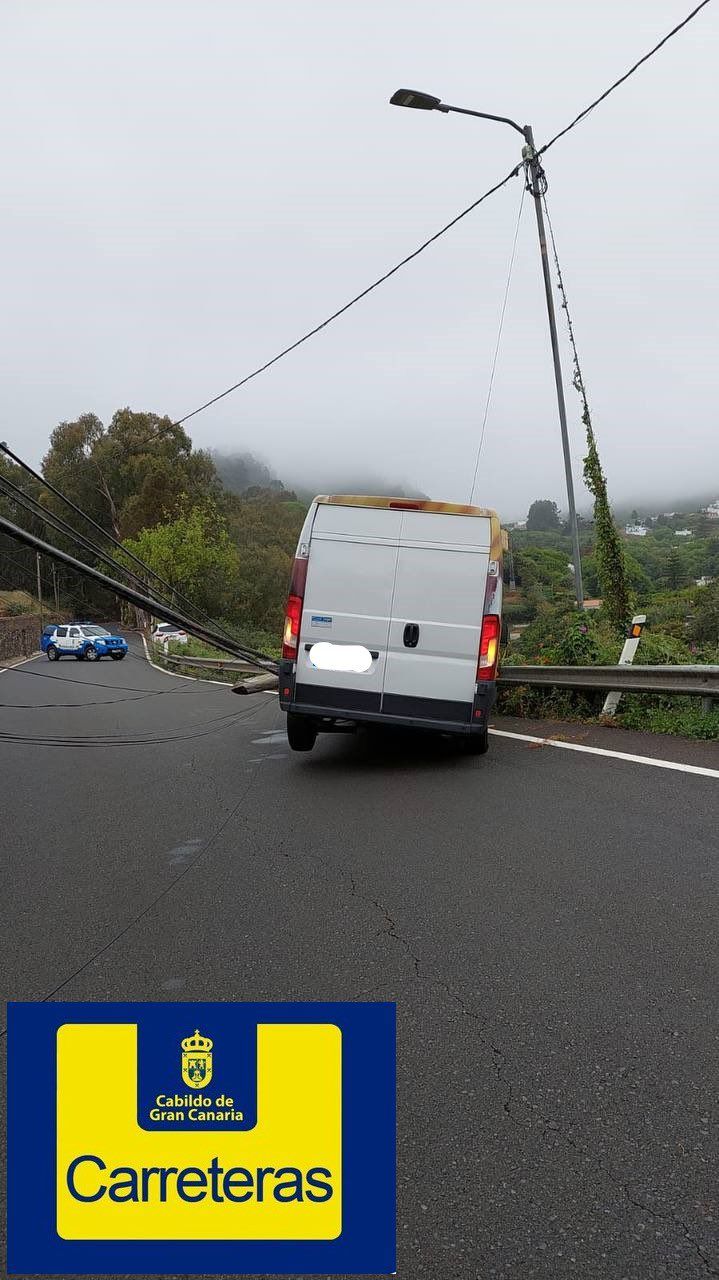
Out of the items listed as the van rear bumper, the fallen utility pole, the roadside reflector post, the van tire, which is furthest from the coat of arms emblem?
the roadside reflector post

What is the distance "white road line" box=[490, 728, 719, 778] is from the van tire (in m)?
2.30

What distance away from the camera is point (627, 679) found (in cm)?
995

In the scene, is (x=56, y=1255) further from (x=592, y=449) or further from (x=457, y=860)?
(x=592, y=449)

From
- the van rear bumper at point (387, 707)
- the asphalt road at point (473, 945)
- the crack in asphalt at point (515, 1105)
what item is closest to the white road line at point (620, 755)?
the asphalt road at point (473, 945)

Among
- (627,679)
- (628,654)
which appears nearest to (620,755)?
(627,679)

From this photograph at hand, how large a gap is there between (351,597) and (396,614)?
1.54 ft

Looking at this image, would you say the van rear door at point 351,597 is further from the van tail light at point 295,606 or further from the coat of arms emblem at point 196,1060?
the coat of arms emblem at point 196,1060

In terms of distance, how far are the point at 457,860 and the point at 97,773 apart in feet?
17.4

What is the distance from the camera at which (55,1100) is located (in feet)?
8.14

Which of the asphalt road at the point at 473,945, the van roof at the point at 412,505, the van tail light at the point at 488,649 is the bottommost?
the asphalt road at the point at 473,945

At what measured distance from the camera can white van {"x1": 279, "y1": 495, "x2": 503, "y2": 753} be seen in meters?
8.24

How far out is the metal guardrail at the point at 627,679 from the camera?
353 inches

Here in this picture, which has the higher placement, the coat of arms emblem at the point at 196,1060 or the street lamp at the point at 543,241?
the street lamp at the point at 543,241

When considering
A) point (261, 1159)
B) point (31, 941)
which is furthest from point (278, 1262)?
point (31, 941)
